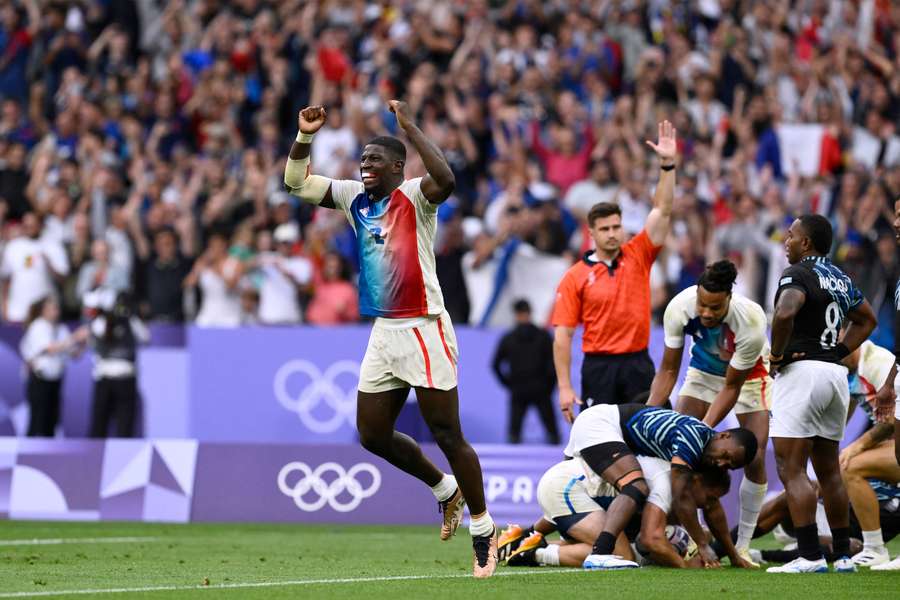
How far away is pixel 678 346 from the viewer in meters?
11.7

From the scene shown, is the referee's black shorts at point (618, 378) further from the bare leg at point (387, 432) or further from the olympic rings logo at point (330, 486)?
the olympic rings logo at point (330, 486)

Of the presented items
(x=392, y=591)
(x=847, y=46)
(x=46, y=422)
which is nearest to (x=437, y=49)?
(x=847, y=46)

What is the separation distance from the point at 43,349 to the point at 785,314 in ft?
40.2

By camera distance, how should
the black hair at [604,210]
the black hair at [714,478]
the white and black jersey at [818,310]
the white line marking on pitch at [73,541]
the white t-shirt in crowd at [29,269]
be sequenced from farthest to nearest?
1. the white t-shirt in crowd at [29,269]
2. the white line marking on pitch at [73,541]
3. the black hair at [604,210]
4. the black hair at [714,478]
5. the white and black jersey at [818,310]

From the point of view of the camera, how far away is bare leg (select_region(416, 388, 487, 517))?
9883 mm

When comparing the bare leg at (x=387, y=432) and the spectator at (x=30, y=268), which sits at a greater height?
the spectator at (x=30, y=268)

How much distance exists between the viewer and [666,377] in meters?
11.7

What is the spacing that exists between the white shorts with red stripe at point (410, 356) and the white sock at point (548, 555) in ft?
6.46

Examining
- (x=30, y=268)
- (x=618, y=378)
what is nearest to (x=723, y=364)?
(x=618, y=378)

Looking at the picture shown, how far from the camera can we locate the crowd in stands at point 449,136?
1994 cm

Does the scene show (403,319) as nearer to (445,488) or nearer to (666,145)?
(445,488)

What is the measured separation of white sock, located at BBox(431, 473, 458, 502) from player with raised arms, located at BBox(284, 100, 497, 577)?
0.42 meters

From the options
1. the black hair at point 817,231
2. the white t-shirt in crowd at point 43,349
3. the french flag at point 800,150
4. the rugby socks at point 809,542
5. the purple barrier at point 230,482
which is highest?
the french flag at point 800,150

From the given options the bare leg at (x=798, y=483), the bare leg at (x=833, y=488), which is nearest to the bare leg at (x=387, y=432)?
the bare leg at (x=798, y=483)
